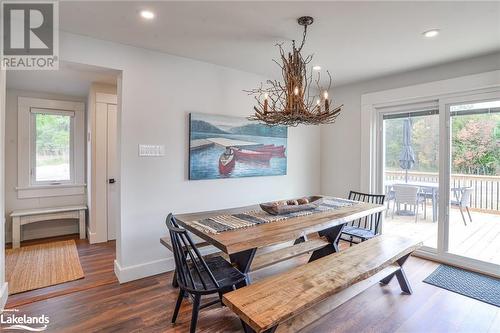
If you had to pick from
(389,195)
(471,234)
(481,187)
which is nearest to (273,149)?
(389,195)

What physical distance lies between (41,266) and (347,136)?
14.8 ft

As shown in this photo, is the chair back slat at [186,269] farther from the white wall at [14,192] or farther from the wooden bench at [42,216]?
the white wall at [14,192]

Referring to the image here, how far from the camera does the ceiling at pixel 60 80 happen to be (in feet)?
10.4

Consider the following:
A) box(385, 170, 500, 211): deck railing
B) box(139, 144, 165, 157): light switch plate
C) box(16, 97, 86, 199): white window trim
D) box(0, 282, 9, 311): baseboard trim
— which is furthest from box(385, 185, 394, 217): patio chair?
box(16, 97, 86, 199): white window trim

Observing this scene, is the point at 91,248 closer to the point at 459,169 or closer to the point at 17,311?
the point at 17,311

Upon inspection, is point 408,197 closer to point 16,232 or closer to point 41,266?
point 41,266

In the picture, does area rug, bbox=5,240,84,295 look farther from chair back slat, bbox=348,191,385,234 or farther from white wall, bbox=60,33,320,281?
chair back slat, bbox=348,191,385,234

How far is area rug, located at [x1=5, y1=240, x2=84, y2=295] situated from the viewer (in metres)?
2.62

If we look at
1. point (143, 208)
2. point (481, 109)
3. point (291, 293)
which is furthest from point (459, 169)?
point (143, 208)

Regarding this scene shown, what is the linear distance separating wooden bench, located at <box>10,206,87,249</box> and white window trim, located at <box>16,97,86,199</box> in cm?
33

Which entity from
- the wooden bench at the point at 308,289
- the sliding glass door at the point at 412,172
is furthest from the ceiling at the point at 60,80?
the sliding glass door at the point at 412,172

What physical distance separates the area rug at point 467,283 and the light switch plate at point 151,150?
3.19 m

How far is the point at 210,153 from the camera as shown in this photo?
10.5 feet

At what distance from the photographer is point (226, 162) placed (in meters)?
3.33
